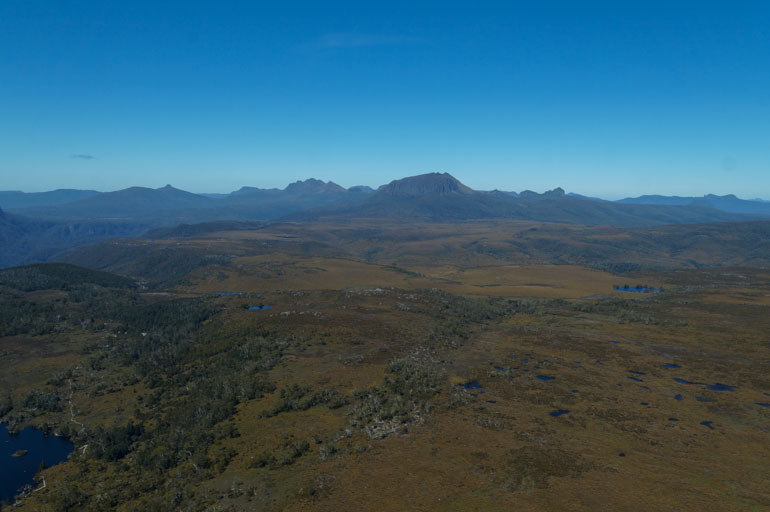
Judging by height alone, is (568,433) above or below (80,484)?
above

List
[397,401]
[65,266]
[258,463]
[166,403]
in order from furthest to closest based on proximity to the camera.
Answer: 1. [65,266]
2. [166,403]
3. [397,401]
4. [258,463]

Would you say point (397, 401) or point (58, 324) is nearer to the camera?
point (397, 401)

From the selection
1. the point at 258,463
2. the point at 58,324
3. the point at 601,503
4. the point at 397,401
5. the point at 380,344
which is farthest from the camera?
the point at 58,324

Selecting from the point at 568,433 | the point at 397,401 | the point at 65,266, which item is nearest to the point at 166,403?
the point at 397,401

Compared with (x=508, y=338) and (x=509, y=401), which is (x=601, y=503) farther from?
(x=508, y=338)

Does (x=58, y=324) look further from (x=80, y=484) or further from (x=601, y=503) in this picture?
(x=601, y=503)

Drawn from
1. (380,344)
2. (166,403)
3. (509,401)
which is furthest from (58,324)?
(509,401)
